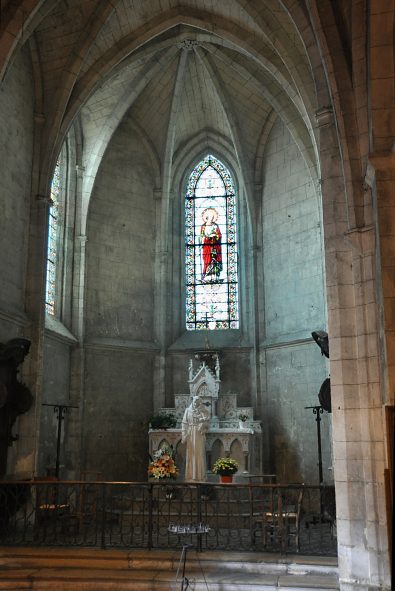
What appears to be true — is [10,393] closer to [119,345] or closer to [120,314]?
[119,345]

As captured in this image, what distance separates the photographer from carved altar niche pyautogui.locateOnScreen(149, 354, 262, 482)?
1584 cm

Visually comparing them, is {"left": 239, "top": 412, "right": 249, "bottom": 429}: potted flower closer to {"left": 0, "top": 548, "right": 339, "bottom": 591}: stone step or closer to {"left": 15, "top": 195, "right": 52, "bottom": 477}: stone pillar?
{"left": 15, "top": 195, "right": 52, "bottom": 477}: stone pillar

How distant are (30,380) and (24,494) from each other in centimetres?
259

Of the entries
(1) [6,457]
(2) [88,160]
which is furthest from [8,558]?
(2) [88,160]

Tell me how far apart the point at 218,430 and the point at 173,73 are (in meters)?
9.96

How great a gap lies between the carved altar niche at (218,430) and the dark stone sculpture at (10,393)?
472 centimetres

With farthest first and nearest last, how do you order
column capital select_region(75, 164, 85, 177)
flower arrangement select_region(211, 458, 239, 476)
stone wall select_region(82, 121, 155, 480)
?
column capital select_region(75, 164, 85, 177) < stone wall select_region(82, 121, 155, 480) < flower arrangement select_region(211, 458, 239, 476)

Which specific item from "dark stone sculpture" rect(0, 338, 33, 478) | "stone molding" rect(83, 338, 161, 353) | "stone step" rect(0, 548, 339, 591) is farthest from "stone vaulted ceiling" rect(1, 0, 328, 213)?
"stone step" rect(0, 548, 339, 591)

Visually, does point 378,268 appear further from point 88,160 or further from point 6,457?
point 88,160

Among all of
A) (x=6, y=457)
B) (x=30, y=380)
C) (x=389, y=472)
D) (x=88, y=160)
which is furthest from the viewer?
(x=88, y=160)

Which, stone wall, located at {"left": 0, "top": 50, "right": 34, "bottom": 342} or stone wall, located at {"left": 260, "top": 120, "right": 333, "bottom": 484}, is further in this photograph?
stone wall, located at {"left": 260, "top": 120, "right": 333, "bottom": 484}

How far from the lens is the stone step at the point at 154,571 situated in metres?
8.52

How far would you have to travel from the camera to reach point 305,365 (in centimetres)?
1675

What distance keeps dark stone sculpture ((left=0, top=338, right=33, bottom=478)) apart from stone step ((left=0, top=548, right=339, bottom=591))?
271cm
